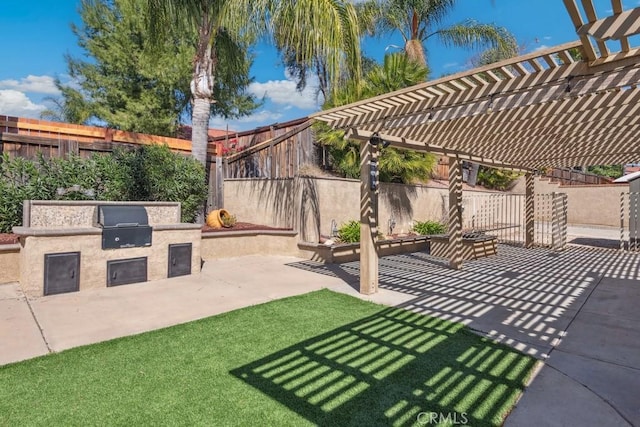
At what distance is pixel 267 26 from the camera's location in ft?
25.0

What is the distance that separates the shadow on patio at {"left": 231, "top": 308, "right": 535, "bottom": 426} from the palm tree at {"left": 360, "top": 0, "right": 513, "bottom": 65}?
11916 mm

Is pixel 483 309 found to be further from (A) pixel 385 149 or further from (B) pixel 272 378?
(A) pixel 385 149

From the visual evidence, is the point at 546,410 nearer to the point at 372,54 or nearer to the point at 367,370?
the point at 367,370

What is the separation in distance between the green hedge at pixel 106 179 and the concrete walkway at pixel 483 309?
1.76 metres

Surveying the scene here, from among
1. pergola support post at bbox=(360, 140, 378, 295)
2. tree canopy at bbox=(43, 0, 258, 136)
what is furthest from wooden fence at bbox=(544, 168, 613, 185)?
pergola support post at bbox=(360, 140, 378, 295)

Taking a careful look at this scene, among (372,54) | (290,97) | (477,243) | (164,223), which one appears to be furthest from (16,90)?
(477,243)

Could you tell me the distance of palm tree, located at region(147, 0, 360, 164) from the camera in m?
6.97

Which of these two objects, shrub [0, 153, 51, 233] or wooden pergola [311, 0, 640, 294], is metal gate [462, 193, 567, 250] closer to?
wooden pergola [311, 0, 640, 294]

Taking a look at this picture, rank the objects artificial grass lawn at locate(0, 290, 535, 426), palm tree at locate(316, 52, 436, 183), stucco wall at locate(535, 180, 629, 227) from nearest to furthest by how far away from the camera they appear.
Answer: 1. artificial grass lawn at locate(0, 290, 535, 426)
2. palm tree at locate(316, 52, 436, 183)
3. stucco wall at locate(535, 180, 629, 227)

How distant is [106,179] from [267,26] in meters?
4.62

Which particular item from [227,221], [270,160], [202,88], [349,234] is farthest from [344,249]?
[202,88]

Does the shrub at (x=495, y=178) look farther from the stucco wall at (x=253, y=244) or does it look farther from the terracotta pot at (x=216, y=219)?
the terracotta pot at (x=216, y=219)

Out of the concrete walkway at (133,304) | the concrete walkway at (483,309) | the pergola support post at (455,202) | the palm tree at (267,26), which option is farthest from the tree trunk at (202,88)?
the pergola support post at (455,202)

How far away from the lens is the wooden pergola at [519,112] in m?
3.16
